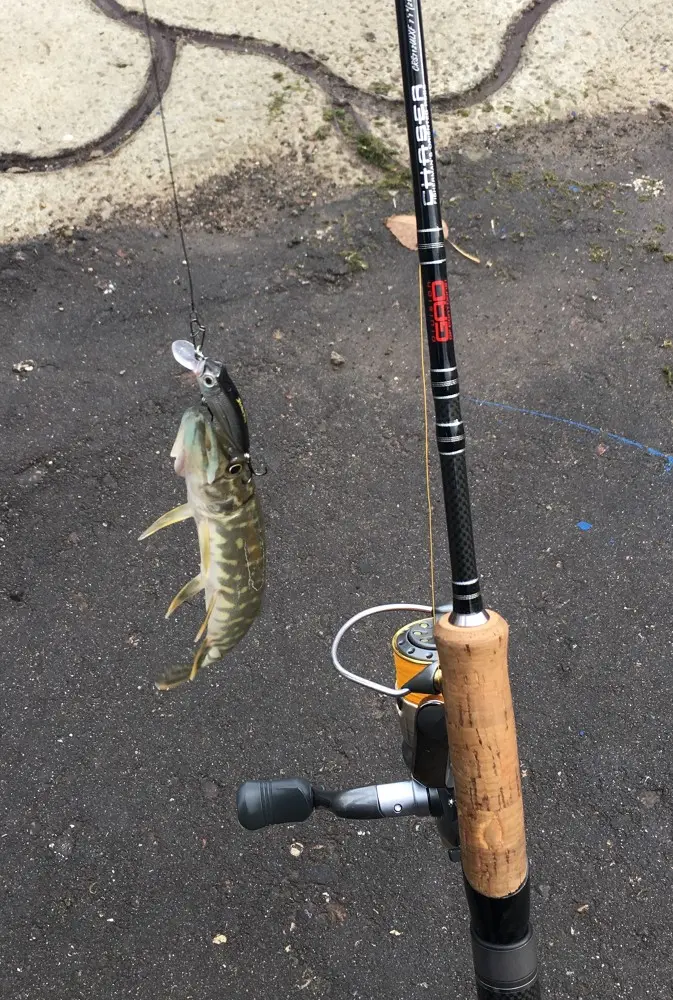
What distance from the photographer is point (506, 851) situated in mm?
1711

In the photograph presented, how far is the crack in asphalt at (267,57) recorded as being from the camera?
14.7ft

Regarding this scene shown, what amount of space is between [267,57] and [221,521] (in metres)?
3.81

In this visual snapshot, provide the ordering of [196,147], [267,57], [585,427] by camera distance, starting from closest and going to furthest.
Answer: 1. [585,427]
2. [196,147]
3. [267,57]

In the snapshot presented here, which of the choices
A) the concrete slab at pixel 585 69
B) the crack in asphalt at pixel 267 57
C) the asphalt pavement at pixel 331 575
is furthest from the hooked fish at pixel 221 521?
the concrete slab at pixel 585 69

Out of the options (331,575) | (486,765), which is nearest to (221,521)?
(486,765)

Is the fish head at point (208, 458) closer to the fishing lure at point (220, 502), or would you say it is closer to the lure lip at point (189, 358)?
the fishing lure at point (220, 502)

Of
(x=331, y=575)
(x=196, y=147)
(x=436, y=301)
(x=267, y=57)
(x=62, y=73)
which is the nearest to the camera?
(x=436, y=301)

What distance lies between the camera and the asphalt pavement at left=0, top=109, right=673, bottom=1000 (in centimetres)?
313

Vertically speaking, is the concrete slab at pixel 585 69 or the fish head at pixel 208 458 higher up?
the concrete slab at pixel 585 69

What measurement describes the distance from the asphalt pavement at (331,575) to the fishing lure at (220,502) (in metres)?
1.48

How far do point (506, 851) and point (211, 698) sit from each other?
1.95 m

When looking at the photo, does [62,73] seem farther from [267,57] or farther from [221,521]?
[221,521]

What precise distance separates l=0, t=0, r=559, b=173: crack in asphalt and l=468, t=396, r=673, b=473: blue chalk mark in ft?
5.79

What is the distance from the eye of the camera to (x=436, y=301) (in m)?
1.63
